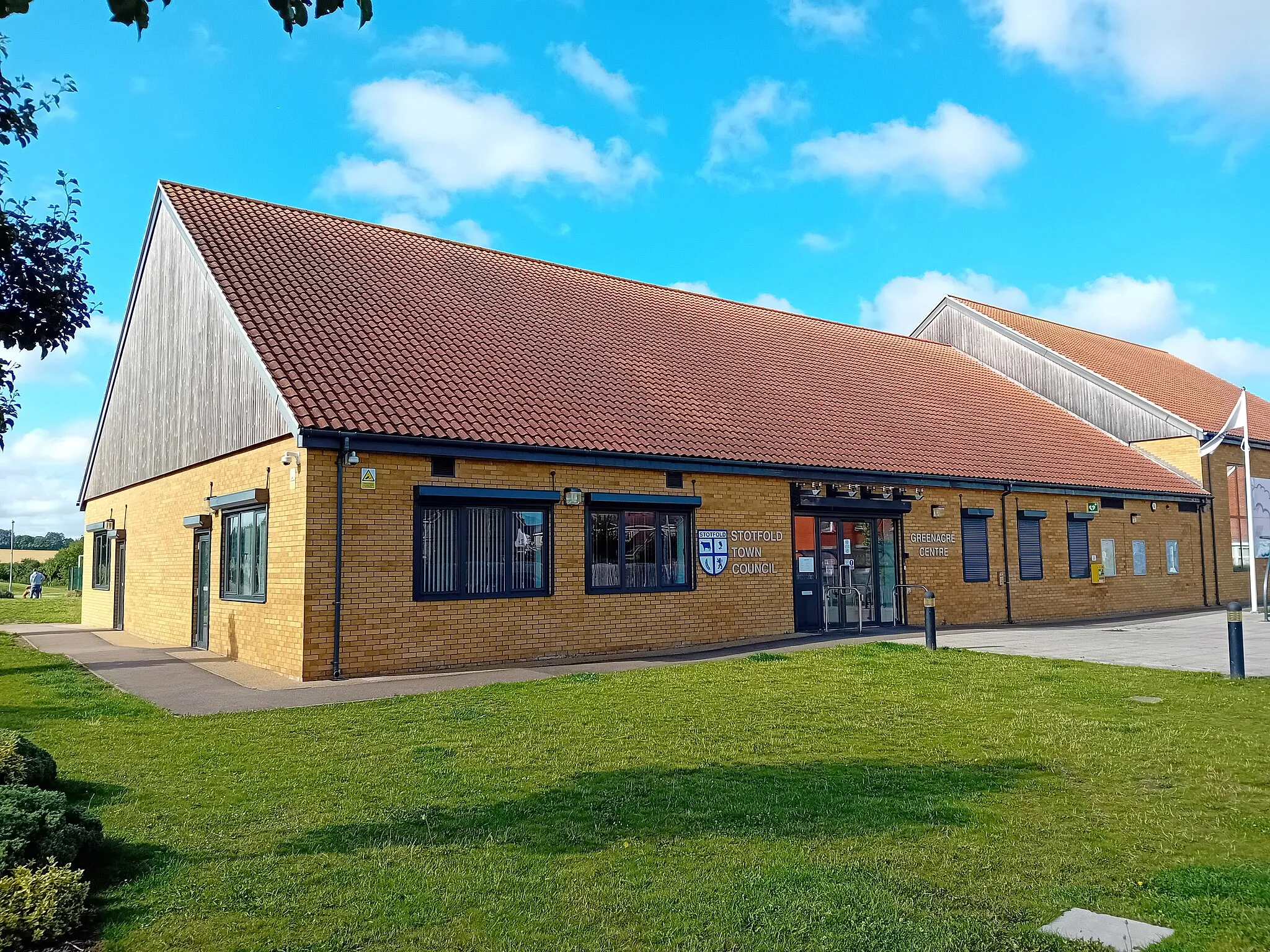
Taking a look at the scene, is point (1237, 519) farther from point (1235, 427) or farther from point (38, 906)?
point (38, 906)

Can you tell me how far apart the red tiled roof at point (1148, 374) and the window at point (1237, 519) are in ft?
4.81

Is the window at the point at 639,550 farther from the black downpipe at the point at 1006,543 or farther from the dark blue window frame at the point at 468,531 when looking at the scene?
the black downpipe at the point at 1006,543

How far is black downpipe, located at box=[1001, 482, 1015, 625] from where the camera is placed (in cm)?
2122

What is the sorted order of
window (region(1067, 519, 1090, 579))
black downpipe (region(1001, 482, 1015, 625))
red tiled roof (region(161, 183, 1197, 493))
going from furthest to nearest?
window (region(1067, 519, 1090, 579))
black downpipe (region(1001, 482, 1015, 625))
red tiled roof (region(161, 183, 1197, 493))

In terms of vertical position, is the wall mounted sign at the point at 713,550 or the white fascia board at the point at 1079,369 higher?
the white fascia board at the point at 1079,369

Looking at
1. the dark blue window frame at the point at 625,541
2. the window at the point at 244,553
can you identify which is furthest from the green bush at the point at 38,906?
the dark blue window frame at the point at 625,541

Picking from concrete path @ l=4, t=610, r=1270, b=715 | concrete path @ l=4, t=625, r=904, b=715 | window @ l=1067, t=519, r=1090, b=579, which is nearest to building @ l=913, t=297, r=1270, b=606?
window @ l=1067, t=519, r=1090, b=579

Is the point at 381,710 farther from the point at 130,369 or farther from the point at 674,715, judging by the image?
the point at 130,369

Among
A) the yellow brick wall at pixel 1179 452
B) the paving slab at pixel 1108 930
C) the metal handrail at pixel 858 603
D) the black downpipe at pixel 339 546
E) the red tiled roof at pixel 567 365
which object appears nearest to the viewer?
the paving slab at pixel 1108 930

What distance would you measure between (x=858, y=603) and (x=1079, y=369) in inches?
572

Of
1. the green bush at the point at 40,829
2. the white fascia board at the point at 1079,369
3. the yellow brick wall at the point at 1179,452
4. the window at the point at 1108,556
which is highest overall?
the white fascia board at the point at 1079,369

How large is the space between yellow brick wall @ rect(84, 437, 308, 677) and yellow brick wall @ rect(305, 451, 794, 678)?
0.52m

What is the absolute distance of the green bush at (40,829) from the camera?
184 inches

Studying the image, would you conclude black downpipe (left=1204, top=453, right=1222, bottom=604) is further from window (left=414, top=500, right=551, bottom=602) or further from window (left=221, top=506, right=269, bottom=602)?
window (left=221, top=506, right=269, bottom=602)
